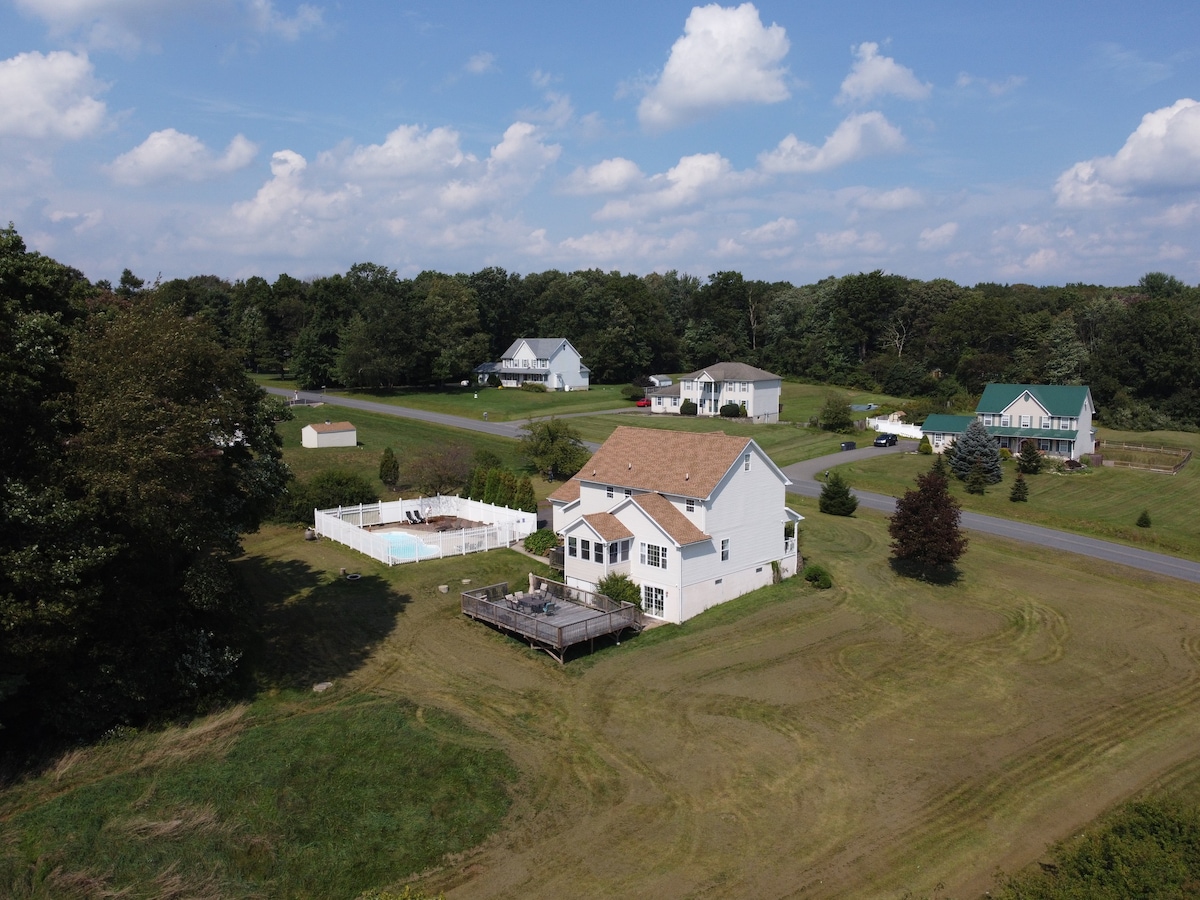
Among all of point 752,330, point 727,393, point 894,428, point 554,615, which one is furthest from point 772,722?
point 752,330

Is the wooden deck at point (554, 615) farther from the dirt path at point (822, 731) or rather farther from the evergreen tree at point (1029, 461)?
the evergreen tree at point (1029, 461)

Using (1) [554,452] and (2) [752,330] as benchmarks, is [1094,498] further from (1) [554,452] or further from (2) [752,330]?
(2) [752,330]

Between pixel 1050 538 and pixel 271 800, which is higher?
pixel 271 800

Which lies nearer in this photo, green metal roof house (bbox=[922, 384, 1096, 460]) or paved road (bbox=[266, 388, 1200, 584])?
paved road (bbox=[266, 388, 1200, 584])

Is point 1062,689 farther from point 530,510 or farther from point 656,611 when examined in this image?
point 530,510

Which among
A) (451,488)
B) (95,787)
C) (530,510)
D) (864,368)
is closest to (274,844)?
(95,787)

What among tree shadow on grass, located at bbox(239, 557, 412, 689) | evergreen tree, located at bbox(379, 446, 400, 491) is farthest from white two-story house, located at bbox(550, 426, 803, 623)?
evergreen tree, located at bbox(379, 446, 400, 491)

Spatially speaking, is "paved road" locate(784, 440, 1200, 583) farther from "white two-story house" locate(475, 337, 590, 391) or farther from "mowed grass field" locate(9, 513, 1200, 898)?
"white two-story house" locate(475, 337, 590, 391)
